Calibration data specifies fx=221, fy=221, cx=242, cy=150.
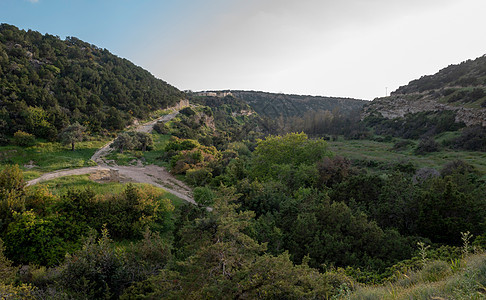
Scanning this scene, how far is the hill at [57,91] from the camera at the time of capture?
30578mm

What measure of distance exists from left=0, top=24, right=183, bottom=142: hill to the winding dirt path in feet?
30.3

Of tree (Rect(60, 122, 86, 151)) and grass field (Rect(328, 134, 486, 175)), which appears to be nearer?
grass field (Rect(328, 134, 486, 175))

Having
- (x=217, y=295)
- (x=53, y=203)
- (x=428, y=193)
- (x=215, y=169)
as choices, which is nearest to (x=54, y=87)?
(x=215, y=169)

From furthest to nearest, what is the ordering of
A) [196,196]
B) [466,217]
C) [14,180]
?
[196,196], [14,180], [466,217]

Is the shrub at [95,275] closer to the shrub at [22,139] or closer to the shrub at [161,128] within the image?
the shrub at [22,139]

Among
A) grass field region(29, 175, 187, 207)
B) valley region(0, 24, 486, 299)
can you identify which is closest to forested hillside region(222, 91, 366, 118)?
valley region(0, 24, 486, 299)

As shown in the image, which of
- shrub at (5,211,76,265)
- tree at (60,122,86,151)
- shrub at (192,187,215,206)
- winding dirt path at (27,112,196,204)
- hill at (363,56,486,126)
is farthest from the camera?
hill at (363,56,486,126)

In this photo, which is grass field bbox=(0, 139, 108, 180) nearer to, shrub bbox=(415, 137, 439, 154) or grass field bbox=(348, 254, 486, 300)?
grass field bbox=(348, 254, 486, 300)

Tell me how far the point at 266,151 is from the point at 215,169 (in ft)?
22.8

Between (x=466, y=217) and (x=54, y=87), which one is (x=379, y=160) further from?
(x=54, y=87)

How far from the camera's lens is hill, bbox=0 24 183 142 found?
100 ft

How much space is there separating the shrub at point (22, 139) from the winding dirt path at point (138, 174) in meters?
6.91

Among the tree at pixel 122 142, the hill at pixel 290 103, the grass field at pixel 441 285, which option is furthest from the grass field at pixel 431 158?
the hill at pixel 290 103

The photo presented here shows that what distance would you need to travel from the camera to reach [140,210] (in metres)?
13.8
